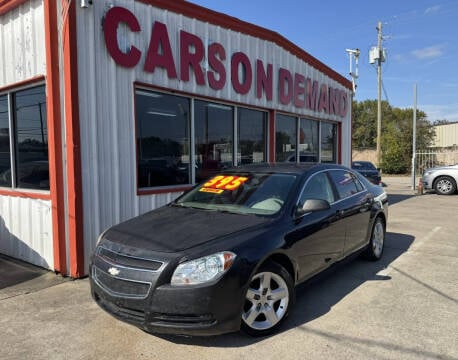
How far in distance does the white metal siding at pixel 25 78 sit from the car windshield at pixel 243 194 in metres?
2.38

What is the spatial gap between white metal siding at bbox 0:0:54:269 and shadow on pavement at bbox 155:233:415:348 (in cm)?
319

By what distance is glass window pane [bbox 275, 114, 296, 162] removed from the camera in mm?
9688

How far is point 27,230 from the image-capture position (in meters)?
6.07

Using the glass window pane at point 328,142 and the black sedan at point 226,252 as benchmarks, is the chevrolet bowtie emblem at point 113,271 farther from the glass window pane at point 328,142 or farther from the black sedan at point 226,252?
the glass window pane at point 328,142

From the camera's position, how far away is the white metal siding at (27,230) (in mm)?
5684

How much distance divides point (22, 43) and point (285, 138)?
20.7 feet

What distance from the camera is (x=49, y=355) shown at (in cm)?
329

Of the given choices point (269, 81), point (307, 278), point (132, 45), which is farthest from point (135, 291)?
point (269, 81)

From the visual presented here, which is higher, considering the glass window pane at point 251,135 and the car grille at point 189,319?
the glass window pane at point 251,135

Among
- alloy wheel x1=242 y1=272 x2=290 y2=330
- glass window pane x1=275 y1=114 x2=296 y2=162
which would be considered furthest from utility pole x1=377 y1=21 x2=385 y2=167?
alloy wheel x1=242 y1=272 x2=290 y2=330

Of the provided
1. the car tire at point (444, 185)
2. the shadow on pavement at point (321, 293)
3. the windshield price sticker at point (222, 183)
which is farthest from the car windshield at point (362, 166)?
the windshield price sticker at point (222, 183)

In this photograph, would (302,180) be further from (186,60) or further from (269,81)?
(269,81)

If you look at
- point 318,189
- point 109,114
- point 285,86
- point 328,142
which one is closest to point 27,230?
point 109,114

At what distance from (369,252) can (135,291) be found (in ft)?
12.7
